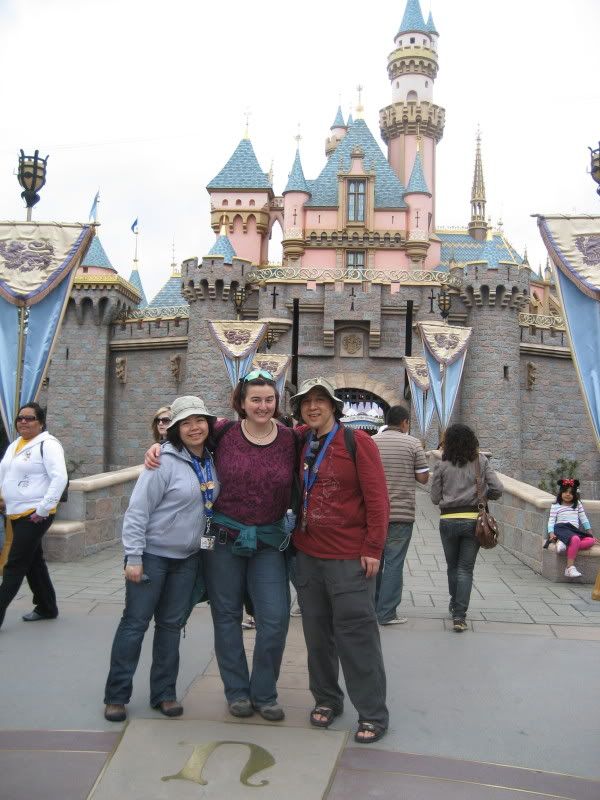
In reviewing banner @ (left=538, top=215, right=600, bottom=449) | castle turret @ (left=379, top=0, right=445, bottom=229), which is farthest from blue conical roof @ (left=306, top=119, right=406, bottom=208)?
banner @ (left=538, top=215, right=600, bottom=449)

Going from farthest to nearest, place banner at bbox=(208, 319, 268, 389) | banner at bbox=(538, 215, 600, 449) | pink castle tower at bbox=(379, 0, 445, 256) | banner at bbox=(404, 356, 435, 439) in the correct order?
pink castle tower at bbox=(379, 0, 445, 256)
banner at bbox=(404, 356, 435, 439)
banner at bbox=(208, 319, 268, 389)
banner at bbox=(538, 215, 600, 449)

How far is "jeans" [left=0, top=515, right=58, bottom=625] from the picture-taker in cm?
468

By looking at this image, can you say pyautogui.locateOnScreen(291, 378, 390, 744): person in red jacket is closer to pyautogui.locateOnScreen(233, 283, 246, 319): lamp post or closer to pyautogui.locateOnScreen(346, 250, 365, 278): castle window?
pyautogui.locateOnScreen(233, 283, 246, 319): lamp post

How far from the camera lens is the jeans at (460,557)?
203 inches

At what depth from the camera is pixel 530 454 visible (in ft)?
80.0

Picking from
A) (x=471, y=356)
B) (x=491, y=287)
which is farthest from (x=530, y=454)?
(x=491, y=287)

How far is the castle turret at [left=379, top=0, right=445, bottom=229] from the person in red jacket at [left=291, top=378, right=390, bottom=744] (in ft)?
111

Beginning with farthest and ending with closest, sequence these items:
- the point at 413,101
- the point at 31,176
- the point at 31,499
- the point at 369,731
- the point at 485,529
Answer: the point at 413,101
the point at 31,176
the point at 485,529
the point at 31,499
the point at 369,731

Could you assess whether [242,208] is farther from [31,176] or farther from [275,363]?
[31,176]

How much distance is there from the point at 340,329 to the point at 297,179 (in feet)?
29.7

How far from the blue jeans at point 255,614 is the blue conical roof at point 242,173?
30.8m

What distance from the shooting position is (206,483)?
3643mm

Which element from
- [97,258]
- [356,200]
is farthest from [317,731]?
[356,200]

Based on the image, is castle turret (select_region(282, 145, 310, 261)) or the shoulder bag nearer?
the shoulder bag
